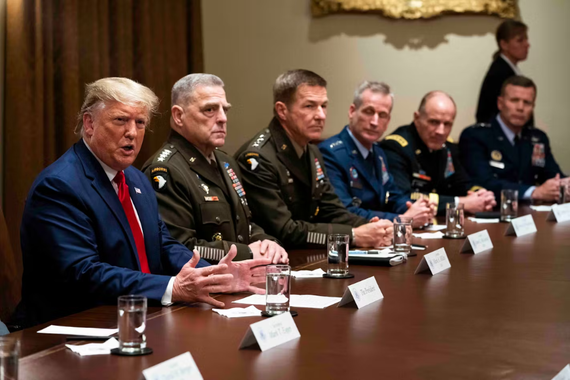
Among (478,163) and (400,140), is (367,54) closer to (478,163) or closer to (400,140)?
(478,163)

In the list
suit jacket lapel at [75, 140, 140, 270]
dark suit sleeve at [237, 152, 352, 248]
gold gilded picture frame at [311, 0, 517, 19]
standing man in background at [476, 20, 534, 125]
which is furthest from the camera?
gold gilded picture frame at [311, 0, 517, 19]

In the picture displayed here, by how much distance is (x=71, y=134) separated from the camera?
527 centimetres

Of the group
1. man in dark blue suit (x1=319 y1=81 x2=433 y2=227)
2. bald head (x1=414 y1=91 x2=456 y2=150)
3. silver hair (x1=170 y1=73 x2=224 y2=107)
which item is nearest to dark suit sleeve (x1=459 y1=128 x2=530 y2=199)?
bald head (x1=414 y1=91 x2=456 y2=150)

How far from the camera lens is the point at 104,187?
2857mm

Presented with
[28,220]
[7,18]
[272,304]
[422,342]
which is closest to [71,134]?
[7,18]

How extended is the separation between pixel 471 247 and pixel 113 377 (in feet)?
7.45

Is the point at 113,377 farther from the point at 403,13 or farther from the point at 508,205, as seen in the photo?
the point at 403,13

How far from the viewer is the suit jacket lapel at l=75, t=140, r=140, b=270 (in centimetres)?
283

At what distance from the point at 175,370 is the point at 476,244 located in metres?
2.33

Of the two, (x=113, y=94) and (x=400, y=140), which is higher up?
(x=113, y=94)

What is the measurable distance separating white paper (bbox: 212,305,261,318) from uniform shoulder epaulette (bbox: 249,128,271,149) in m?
1.95

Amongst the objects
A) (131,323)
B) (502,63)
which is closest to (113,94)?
(131,323)

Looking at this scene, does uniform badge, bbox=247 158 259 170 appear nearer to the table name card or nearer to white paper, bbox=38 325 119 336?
the table name card

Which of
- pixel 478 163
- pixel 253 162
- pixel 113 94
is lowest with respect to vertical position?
pixel 478 163
